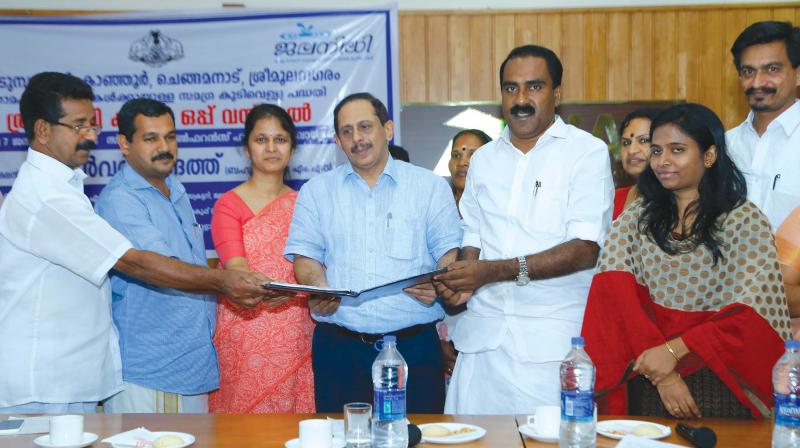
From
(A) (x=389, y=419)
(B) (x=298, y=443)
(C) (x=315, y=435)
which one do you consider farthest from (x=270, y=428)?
(A) (x=389, y=419)

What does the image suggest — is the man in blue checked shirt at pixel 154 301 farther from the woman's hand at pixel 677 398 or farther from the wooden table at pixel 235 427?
the woman's hand at pixel 677 398

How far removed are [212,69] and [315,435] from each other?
391 centimetres

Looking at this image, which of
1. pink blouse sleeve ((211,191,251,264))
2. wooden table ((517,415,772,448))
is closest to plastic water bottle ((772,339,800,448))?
wooden table ((517,415,772,448))

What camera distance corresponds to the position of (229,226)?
3514 mm

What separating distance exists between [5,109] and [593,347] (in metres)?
4.55

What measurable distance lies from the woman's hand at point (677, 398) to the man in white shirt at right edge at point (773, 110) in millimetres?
1063

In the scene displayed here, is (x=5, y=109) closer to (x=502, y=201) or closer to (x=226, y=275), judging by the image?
(x=226, y=275)

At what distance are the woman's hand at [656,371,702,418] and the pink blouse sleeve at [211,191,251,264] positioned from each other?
1.83 meters

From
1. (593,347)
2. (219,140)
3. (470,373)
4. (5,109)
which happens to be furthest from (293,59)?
(593,347)

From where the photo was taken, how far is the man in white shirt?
114 inches

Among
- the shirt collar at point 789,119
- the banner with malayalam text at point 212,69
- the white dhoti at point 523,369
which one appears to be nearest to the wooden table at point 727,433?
the white dhoti at point 523,369

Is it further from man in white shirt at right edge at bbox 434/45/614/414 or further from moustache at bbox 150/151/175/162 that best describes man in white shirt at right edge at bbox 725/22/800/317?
moustache at bbox 150/151/175/162

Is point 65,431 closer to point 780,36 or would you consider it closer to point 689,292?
point 689,292

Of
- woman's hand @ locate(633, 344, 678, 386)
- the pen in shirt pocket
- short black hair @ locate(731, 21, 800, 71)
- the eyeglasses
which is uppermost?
short black hair @ locate(731, 21, 800, 71)
